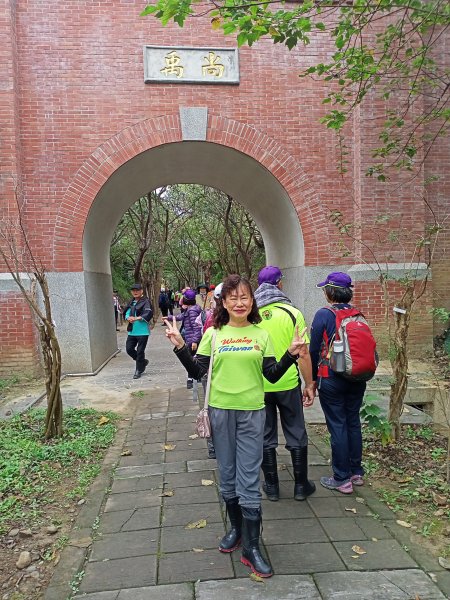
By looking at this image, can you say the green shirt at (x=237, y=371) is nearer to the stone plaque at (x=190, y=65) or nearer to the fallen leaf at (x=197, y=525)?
the fallen leaf at (x=197, y=525)

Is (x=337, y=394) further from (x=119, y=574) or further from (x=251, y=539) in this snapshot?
(x=119, y=574)

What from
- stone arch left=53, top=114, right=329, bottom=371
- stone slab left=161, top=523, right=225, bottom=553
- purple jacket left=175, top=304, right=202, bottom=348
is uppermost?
stone arch left=53, top=114, right=329, bottom=371

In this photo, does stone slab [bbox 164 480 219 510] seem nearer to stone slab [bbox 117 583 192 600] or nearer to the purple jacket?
stone slab [bbox 117 583 192 600]

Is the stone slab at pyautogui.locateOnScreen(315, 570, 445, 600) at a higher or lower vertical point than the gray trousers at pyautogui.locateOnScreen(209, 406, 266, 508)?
lower

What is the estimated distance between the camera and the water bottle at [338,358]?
3352 mm

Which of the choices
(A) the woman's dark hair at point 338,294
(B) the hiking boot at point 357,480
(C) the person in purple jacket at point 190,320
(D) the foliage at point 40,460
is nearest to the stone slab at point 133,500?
(D) the foliage at point 40,460

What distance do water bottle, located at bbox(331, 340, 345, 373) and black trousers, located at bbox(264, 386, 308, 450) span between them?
0.31 metres

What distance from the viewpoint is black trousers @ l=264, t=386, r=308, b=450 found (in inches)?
131

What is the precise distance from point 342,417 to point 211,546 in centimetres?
132

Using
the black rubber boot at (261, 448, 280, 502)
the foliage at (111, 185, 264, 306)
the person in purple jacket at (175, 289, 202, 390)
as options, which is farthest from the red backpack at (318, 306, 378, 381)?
Answer: the foliage at (111, 185, 264, 306)

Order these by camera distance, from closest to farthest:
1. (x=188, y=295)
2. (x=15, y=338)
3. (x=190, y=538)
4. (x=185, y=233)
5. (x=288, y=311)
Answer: (x=190, y=538) → (x=288, y=311) → (x=188, y=295) → (x=15, y=338) → (x=185, y=233)

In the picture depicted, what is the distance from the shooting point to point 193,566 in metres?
2.65

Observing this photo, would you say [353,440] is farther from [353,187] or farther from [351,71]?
[353,187]

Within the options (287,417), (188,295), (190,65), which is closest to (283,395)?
(287,417)
